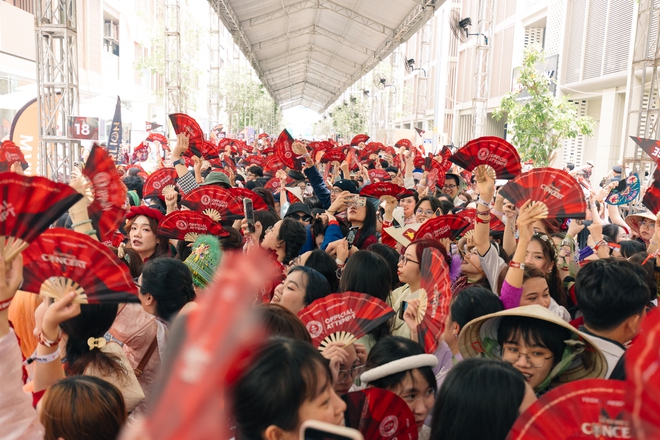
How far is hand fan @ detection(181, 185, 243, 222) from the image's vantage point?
5.61m

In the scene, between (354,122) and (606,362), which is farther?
(354,122)

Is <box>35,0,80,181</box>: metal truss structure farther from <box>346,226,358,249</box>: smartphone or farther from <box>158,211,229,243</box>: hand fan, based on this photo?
<box>346,226,358,249</box>: smartphone

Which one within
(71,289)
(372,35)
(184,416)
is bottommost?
(71,289)

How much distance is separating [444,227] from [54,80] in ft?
22.8

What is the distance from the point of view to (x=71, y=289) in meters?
2.28

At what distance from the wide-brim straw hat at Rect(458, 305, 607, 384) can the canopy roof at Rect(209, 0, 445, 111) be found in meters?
16.0

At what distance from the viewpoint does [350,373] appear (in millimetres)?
2855

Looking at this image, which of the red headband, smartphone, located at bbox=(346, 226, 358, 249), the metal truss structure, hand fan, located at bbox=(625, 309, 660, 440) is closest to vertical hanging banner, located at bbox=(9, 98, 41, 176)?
the metal truss structure

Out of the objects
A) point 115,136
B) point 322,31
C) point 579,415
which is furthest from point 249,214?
point 322,31

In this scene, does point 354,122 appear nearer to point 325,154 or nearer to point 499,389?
point 325,154

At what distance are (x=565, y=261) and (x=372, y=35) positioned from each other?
900 inches

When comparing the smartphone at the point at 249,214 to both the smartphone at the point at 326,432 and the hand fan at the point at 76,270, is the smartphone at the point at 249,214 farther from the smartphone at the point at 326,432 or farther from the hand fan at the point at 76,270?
the smartphone at the point at 326,432

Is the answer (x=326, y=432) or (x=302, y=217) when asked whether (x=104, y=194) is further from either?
(x=326, y=432)

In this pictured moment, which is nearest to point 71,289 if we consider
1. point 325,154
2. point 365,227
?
point 365,227
